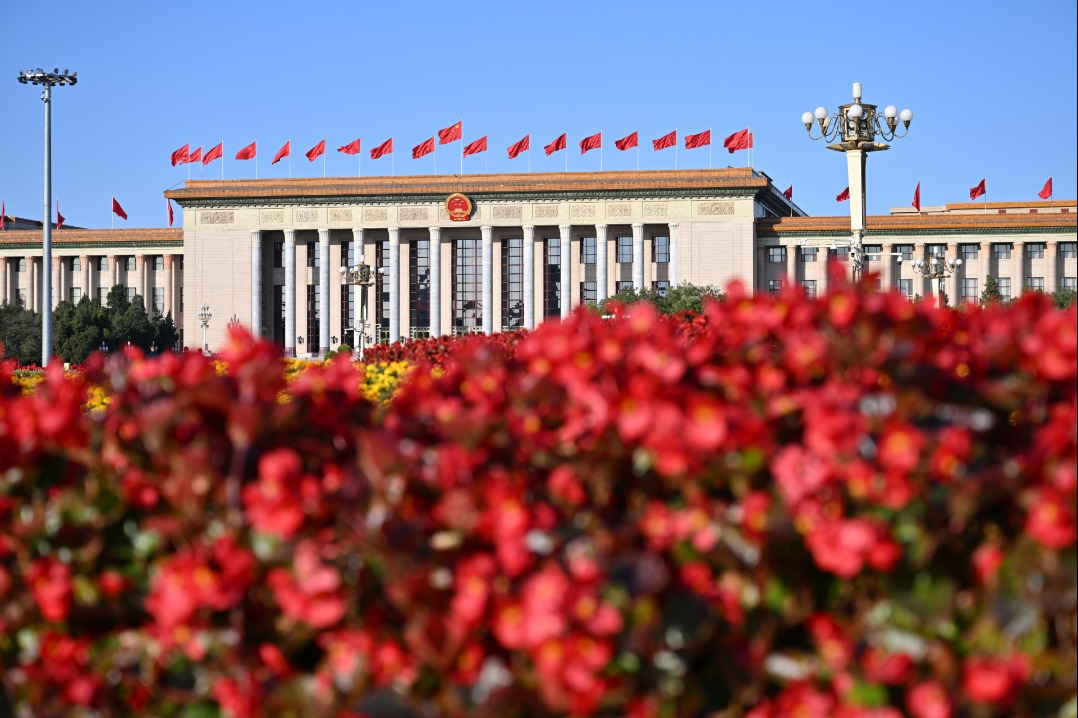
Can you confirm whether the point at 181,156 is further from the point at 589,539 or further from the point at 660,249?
the point at 589,539

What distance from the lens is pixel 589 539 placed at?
8.32 feet

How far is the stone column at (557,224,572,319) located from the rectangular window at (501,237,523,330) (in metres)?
2.60

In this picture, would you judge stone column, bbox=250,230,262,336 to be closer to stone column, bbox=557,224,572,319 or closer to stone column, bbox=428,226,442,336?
stone column, bbox=428,226,442,336

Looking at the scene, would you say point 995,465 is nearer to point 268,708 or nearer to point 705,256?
point 268,708

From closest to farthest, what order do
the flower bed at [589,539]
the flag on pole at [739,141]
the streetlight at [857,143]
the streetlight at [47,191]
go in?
the flower bed at [589,539]
the streetlight at [857,143]
the streetlight at [47,191]
the flag on pole at [739,141]

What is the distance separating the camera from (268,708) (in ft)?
8.30

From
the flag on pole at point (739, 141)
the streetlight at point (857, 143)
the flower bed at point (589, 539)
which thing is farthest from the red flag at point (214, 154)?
the flower bed at point (589, 539)

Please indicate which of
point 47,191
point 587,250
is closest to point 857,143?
point 47,191

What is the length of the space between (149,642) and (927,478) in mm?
1791

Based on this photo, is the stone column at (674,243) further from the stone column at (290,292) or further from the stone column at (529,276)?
the stone column at (290,292)

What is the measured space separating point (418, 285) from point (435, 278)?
268cm

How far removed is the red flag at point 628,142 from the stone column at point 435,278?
11882 millimetres

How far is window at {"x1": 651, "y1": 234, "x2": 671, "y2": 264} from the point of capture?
6278 cm

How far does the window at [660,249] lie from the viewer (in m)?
62.8
